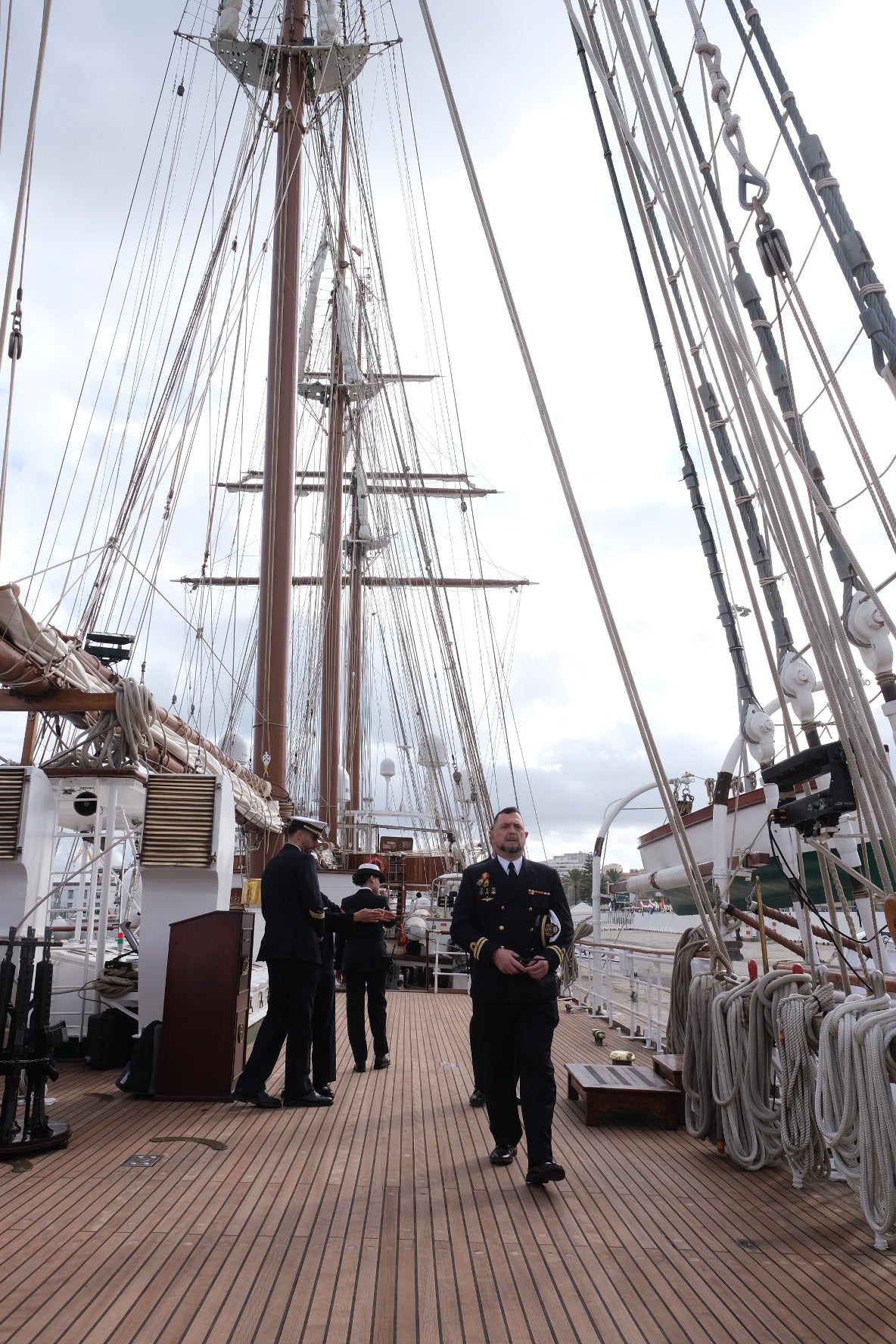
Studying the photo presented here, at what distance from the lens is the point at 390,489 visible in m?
18.9

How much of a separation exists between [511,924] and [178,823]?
262cm

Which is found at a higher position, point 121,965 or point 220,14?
point 220,14

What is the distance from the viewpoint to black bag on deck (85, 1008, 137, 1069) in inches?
240

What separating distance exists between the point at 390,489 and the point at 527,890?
15.4 m

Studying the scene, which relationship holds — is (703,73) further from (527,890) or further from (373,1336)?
(373,1336)

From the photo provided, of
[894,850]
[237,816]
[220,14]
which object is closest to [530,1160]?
[894,850]

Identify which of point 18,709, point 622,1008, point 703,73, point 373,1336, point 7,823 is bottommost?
point 373,1336

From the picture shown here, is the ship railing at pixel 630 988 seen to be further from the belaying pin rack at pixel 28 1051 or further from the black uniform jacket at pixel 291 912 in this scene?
the belaying pin rack at pixel 28 1051

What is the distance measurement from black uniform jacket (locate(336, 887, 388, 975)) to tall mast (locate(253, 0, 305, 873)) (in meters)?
5.99

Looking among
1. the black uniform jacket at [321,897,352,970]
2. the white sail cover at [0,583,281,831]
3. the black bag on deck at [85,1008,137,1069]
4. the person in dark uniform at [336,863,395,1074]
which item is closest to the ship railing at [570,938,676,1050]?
the person in dark uniform at [336,863,395,1074]

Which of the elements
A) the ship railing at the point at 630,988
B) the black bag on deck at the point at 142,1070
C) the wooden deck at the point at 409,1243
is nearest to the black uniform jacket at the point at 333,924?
the black bag on deck at the point at 142,1070

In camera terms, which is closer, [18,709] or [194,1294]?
[194,1294]

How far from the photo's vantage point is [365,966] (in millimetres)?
6340

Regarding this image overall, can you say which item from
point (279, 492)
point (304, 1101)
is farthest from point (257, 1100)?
point (279, 492)
